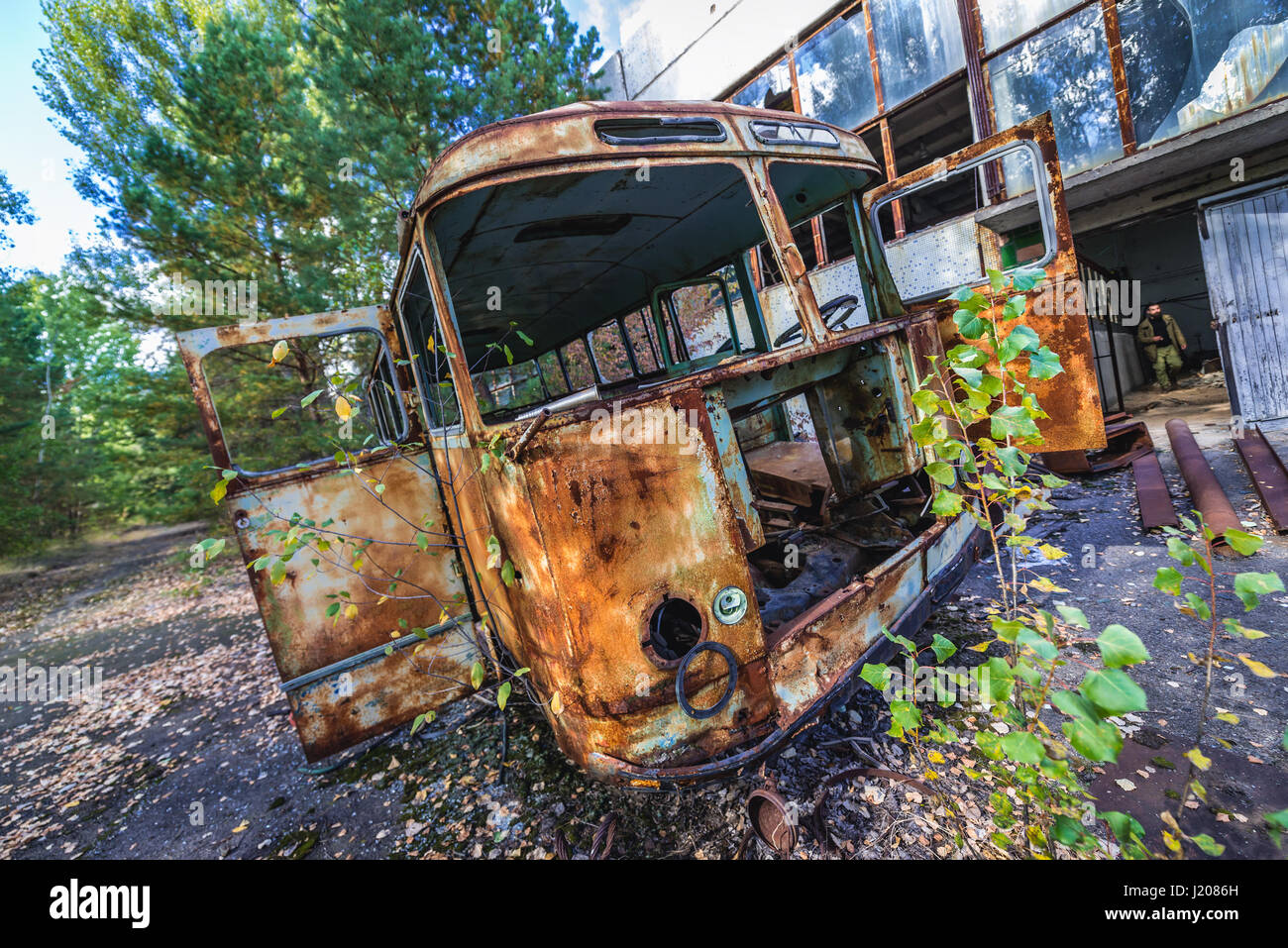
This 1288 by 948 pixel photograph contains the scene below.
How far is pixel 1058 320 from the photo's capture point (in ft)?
10.3

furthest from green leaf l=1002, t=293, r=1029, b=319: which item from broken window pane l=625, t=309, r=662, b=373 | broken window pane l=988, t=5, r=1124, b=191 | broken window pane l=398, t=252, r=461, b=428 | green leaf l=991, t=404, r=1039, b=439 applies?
broken window pane l=988, t=5, r=1124, b=191

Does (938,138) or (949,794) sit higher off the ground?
(938,138)

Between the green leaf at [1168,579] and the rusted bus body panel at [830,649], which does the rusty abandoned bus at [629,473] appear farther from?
the green leaf at [1168,579]

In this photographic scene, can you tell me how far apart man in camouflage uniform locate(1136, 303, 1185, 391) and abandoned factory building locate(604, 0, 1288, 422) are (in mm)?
2208

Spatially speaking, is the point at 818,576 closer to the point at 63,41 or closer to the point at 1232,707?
the point at 1232,707

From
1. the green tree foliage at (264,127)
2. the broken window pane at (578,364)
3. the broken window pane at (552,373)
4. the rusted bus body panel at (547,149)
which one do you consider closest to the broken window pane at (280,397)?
the green tree foliage at (264,127)

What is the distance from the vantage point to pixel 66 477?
16312 mm

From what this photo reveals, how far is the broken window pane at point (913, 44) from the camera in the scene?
6.87 metres

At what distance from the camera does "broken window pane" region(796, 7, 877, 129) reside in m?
7.61

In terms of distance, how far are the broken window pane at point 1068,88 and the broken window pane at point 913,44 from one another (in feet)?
2.14

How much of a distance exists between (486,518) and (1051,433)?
344cm

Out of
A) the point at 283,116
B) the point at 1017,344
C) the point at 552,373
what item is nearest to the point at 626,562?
the point at 1017,344

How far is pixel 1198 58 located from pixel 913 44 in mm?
3118
